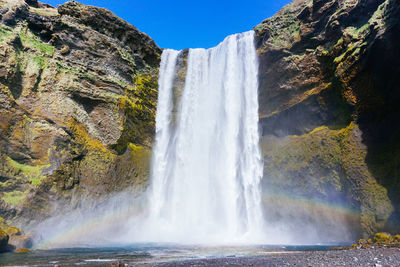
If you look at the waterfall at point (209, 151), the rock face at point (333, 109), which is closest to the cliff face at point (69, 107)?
the waterfall at point (209, 151)

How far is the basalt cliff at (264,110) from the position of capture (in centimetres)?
1631

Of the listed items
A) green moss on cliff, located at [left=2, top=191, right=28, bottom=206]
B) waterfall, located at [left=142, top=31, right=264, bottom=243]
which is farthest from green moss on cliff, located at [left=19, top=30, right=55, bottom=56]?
green moss on cliff, located at [left=2, top=191, right=28, bottom=206]

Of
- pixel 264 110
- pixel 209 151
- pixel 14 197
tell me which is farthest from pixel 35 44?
pixel 264 110

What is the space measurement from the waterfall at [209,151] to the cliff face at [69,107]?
2.03 meters

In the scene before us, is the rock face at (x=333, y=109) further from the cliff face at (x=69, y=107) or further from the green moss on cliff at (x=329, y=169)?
the cliff face at (x=69, y=107)

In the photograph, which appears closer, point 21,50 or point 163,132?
point 21,50

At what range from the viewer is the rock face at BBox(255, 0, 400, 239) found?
1612cm

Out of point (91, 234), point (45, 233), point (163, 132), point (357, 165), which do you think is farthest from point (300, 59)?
point (45, 233)

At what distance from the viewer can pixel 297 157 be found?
21.3 meters

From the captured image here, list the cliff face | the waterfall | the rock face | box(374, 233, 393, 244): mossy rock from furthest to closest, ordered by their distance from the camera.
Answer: the waterfall
the cliff face
the rock face
box(374, 233, 393, 244): mossy rock

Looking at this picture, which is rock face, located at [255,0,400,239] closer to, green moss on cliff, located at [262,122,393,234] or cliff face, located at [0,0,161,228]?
green moss on cliff, located at [262,122,393,234]

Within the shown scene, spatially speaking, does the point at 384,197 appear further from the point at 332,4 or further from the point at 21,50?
the point at 21,50

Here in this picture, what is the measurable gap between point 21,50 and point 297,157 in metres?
21.6

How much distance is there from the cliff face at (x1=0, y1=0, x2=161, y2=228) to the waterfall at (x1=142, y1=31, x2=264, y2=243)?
80.1 inches
